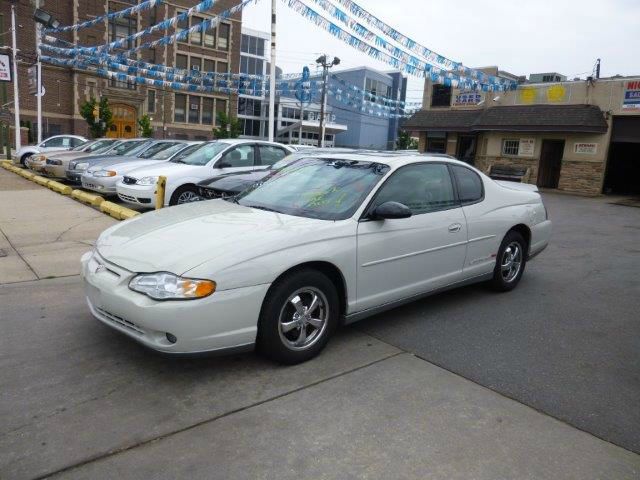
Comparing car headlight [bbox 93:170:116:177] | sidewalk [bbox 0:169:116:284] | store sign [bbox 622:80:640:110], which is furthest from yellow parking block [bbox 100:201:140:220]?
store sign [bbox 622:80:640:110]

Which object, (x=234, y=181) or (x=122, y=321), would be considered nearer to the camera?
(x=122, y=321)

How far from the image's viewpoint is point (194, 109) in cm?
5338

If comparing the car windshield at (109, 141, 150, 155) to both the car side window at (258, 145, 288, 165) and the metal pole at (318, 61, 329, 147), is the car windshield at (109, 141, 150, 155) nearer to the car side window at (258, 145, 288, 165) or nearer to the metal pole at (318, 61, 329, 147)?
the car side window at (258, 145, 288, 165)

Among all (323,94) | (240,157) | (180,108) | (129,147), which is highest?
(323,94)

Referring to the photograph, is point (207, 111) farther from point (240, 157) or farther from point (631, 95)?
point (240, 157)

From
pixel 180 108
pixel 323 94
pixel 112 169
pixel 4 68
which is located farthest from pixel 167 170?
pixel 180 108

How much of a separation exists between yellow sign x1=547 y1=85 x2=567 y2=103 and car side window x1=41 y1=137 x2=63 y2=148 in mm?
20238

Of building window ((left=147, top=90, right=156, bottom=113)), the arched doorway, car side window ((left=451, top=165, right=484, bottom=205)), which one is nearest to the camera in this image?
car side window ((left=451, top=165, right=484, bottom=205))

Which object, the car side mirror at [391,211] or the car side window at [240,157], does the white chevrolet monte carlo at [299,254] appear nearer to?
the car side mirror at [391,211]

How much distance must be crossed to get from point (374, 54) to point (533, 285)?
394 inches

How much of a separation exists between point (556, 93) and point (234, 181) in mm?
18393

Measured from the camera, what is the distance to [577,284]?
652 centimetres

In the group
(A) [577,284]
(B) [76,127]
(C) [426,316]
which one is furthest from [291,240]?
(B) [76,127]

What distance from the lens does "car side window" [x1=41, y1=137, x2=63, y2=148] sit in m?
19.8
